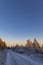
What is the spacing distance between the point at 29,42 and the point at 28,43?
0.73 m

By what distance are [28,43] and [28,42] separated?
65cm

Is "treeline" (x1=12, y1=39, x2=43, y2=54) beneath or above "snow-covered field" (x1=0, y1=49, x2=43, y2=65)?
above

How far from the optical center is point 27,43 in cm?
9150

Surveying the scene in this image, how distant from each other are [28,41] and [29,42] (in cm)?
168

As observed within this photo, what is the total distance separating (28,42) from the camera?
3627 inches

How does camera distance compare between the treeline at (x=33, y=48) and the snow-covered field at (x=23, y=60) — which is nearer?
the snow-covered field at (x=23, y=60)

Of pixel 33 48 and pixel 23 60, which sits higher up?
pixel 33 48

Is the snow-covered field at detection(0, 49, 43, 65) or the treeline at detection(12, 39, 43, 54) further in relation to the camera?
the treeline at detection(12, 39, 43, 54)

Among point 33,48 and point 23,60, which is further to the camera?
point 33,48

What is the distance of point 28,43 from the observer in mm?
91688

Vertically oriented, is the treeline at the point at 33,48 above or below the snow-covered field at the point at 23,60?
above

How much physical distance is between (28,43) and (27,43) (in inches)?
21.4
